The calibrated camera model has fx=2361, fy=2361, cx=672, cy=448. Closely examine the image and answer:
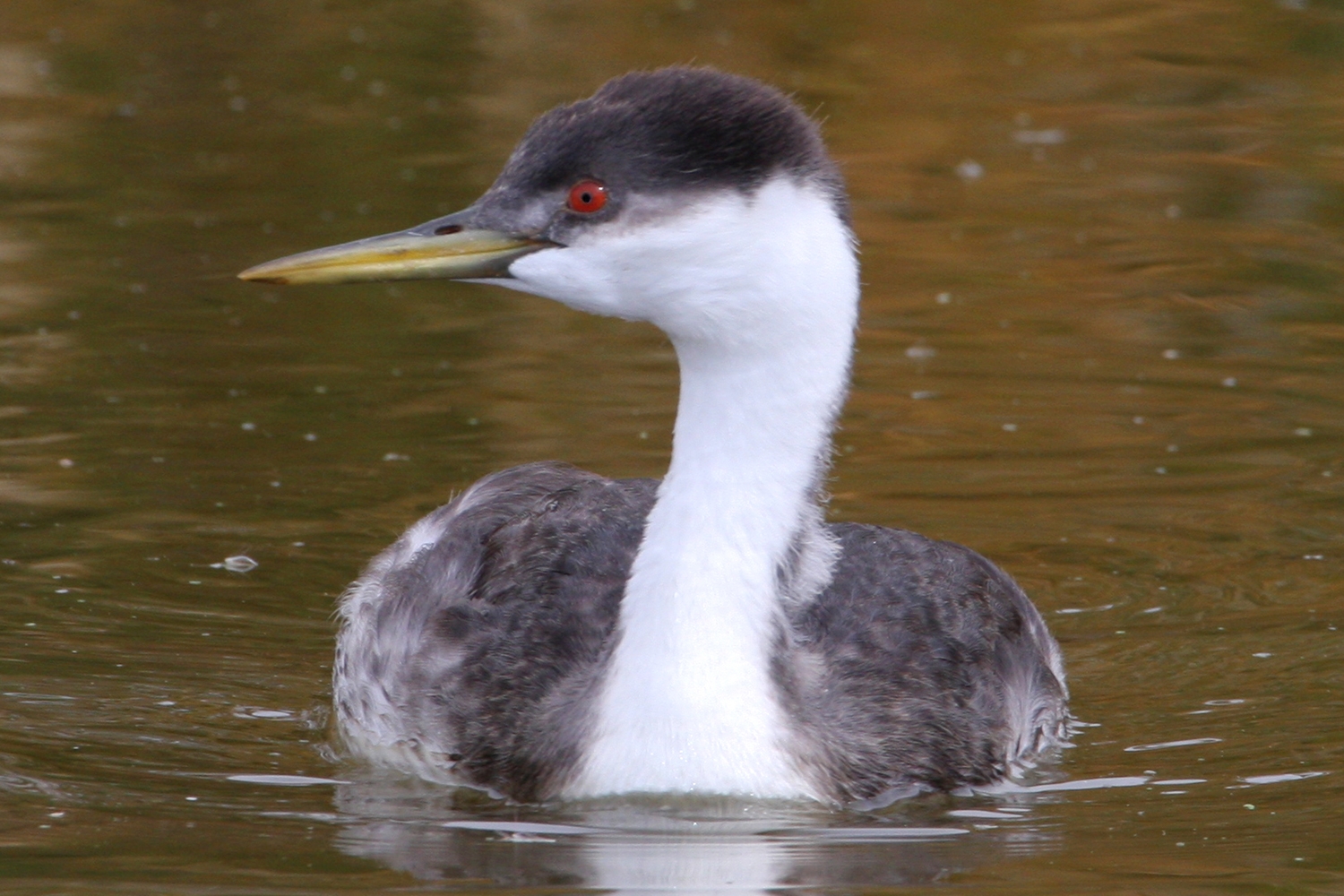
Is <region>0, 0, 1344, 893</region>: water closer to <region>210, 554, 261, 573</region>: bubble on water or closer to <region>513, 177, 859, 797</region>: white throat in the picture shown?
<region>210, 554, 261, 573</region>: bubble on water

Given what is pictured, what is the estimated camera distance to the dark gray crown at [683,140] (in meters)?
6.37

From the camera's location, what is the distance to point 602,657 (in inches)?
266

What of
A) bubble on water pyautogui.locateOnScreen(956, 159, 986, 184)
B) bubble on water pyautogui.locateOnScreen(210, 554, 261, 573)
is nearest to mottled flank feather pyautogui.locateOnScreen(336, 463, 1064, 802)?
bubble on water pyautogui.locateOnScreen(210, 554, 261, 573)

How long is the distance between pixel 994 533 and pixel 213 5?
38.7 feet

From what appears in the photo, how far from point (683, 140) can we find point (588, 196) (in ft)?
1.00

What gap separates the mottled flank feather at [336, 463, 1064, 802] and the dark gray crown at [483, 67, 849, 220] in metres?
1.28

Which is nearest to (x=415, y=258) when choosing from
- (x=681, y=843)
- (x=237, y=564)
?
(x=681, y=843)

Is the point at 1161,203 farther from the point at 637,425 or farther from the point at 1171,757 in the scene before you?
the point at 1171,757

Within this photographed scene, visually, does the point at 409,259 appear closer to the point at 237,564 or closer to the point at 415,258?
the point at 415,258

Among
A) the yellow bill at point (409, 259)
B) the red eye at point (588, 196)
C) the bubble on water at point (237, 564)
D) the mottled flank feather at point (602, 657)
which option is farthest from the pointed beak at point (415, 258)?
the bubble on water at point (237, 564)

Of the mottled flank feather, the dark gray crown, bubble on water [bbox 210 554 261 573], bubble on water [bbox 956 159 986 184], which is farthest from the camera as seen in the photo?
bubble on water [bbox 956 159 986 184]

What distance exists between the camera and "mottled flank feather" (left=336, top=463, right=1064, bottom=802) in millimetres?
6723

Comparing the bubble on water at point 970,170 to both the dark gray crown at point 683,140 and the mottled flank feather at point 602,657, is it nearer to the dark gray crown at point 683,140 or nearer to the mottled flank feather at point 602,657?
the mottled flank feather at point 602,657

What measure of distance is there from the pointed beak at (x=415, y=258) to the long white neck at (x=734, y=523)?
1.63 feet
